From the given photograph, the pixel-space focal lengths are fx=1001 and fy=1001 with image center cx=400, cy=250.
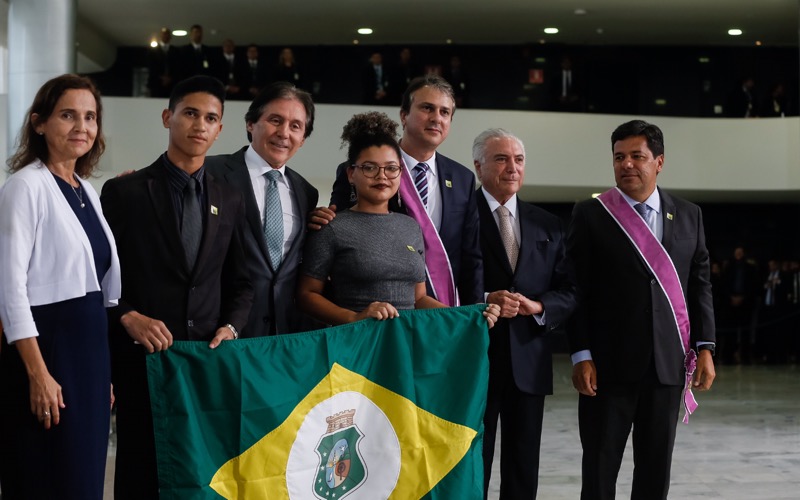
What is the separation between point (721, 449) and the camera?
712cm

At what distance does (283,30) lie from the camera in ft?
52.6

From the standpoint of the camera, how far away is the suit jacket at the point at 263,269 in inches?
132

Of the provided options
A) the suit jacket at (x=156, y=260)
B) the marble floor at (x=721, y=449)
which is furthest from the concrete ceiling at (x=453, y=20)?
the suit jacket at (x=156, y=260)

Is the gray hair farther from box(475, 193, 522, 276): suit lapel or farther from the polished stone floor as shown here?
the polished stone floor

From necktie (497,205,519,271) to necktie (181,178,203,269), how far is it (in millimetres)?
1303

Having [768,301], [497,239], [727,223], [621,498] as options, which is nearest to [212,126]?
[497,239]

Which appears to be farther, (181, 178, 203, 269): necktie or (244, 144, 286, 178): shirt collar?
(244, 144, 286, 178): shirt collar

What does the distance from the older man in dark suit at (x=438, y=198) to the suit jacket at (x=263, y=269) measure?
1.14 ft

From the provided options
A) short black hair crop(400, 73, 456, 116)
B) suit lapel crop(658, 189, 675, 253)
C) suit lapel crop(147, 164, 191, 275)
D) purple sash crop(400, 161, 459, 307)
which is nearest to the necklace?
suit lapel crop(147, 164, 191, 275)

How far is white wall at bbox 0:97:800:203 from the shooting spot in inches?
544

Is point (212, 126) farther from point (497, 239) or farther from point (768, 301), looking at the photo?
point (768, 301)

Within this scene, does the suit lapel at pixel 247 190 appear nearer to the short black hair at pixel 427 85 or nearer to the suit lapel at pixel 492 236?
the short black hair at pixel 427 85

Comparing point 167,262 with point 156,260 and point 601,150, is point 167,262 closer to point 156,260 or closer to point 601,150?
point 156,260

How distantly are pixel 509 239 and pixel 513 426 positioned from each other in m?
0.73
